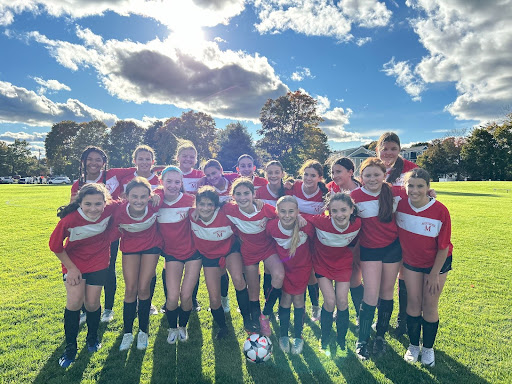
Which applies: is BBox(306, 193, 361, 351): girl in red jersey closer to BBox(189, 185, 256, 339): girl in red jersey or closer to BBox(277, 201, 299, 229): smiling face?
BBox(277, 201, 299, 229): smiling face

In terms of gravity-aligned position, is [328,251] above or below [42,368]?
above

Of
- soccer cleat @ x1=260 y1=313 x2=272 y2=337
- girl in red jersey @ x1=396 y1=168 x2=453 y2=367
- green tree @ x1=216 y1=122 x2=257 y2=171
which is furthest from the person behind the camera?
green tree @ x1=216 y1=122 x2=257 y2=171

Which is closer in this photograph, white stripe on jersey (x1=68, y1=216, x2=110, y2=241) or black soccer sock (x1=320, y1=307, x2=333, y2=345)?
white stripe on jersey (x1=68, y1=216, x2=110, y2=241)

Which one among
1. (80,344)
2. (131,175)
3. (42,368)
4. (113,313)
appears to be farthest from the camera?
(131,175)

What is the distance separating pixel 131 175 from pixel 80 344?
7.34 ft

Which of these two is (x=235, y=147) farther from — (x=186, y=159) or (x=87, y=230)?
(x=87, y=230)

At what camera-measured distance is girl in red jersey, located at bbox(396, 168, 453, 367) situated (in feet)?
9.35

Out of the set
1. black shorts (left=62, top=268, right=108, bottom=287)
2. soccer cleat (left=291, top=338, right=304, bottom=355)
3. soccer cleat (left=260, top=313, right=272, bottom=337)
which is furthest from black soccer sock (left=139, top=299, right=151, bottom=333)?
Answer: soccer cleat (left=291, top=338, right=304, bottom=355)

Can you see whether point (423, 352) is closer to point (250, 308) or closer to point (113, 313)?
point (250, 308)

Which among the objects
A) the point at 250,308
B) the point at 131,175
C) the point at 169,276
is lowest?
the point at 250,308

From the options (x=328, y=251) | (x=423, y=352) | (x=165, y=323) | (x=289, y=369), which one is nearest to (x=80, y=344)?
(x=165, y=323)

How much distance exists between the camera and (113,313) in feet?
12.8

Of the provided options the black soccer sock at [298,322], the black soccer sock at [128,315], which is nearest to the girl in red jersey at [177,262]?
the black soccer sock at [128,315]

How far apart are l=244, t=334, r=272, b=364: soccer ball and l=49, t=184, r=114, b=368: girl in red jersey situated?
170 centimetres
